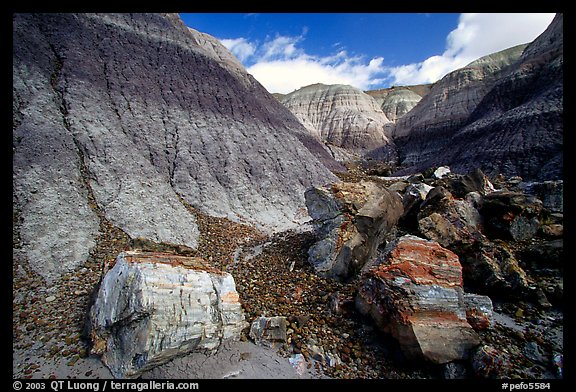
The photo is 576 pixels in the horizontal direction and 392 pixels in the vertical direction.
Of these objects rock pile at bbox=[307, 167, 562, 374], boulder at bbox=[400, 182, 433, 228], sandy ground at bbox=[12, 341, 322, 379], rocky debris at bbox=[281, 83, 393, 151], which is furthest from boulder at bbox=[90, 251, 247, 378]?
rocky debris at bbox=[281, 83, 393, 151]

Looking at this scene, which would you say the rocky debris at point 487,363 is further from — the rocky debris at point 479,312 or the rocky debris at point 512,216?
the rocky debris at point 512,216

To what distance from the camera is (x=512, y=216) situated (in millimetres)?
7340

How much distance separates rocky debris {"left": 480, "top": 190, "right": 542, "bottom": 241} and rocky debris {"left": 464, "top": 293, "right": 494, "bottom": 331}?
11.6 feet

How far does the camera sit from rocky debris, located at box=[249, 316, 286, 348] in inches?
176

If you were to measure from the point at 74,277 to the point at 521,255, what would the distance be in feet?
34.5

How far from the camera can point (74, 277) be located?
19.4 feet

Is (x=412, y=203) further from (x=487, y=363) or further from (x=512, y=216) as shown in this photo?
(x=487, y=363)

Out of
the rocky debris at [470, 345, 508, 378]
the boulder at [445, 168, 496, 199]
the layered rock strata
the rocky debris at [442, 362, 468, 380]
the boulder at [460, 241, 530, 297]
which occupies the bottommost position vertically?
the rocky debris at [442, 362, 468, 380]

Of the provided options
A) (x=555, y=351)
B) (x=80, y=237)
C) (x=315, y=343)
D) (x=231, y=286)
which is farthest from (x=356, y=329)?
(x=80, y=237)

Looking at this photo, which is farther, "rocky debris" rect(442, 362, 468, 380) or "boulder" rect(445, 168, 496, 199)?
"boulder" rect(445, 168, 496, 199)

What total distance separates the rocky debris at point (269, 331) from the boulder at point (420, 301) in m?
1.56

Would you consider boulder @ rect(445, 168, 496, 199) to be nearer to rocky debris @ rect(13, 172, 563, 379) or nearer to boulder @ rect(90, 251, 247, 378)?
rocky debris @ rect(13, 172, 563, 379)

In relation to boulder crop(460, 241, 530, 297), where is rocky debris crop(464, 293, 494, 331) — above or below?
below

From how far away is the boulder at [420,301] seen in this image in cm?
388
